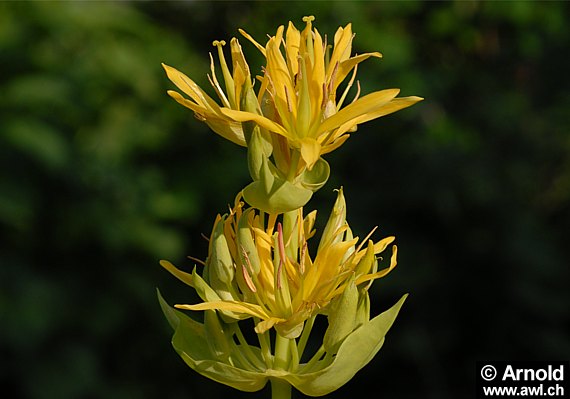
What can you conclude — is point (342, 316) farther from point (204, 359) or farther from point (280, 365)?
point (204, 359)

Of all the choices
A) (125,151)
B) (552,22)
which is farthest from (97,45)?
(552,22)

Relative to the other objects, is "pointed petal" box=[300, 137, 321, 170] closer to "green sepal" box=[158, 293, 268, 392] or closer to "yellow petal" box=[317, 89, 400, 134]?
"yellow petal" box=[317, 89, 400, 134]

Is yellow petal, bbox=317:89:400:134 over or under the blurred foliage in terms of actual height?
under

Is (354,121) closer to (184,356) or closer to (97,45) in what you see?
(184,356)

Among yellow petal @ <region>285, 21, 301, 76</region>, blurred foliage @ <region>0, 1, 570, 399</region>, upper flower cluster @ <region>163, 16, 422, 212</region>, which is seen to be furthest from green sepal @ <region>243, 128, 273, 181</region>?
blurred foliage @ <region>0, 1, 570, 399</region>

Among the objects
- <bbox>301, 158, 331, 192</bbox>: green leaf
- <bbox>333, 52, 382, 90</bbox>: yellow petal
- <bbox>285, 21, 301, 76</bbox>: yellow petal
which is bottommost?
<bbox>301, 158, 331, 192</bbox>: green leaf

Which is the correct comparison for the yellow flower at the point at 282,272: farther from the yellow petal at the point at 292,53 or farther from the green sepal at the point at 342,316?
the yellow petal at the point at 292,53

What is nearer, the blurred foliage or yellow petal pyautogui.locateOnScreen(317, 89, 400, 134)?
yellow petal pyautogui.locateOnScreen(317, 89, 400, 134)
